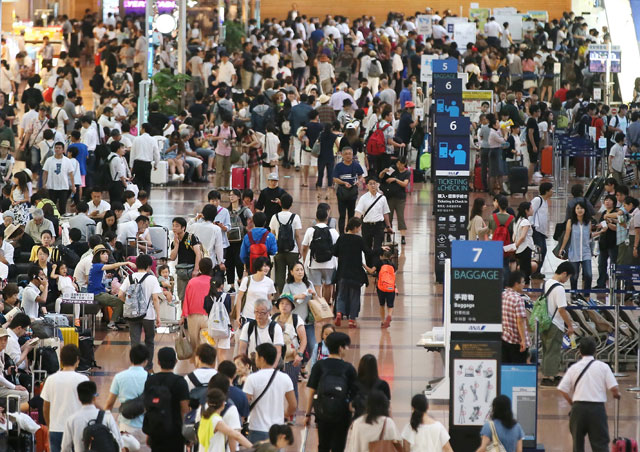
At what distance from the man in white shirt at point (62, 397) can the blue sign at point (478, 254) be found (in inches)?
122

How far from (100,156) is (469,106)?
736cm

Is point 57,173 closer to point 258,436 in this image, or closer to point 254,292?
point 254,292

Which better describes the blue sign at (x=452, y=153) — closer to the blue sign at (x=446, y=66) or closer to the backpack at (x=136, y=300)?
the backpack at (x=136, y=300)

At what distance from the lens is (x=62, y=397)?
9.55 metres

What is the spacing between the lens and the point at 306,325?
12.6m

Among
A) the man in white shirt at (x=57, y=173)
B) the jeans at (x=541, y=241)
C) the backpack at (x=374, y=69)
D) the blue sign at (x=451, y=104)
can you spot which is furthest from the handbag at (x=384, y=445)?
the backpack at (x=374, y=69)

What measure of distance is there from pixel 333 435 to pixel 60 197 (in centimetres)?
1087

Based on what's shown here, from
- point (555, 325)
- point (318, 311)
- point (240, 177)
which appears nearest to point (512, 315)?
point (555, 325)

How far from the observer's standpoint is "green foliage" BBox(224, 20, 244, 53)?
39375mm

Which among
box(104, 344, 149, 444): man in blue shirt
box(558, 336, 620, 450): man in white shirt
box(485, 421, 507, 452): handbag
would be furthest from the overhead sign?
box(485, 421, 507, 452): handbag

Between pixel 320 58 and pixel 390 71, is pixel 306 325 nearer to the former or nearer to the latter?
pixel 320 58

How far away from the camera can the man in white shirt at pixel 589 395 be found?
1027 centimetres

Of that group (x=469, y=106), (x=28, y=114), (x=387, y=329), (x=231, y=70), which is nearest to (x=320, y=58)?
(x=231, y=70)

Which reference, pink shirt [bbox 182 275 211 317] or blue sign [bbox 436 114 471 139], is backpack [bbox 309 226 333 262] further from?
blue sign [bbox 436 114 471 139]
